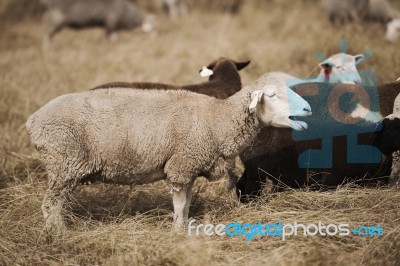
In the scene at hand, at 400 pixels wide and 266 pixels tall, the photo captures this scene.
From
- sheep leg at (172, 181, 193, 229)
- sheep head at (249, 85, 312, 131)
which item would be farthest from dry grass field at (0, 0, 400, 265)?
sheep head at (249, 85, 312, 131)

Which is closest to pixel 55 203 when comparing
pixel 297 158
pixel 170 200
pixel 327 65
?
pixel 170 200

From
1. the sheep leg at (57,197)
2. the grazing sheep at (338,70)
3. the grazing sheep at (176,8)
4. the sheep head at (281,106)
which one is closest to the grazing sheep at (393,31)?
the grazing sheep at (338,70)

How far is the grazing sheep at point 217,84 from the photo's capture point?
5.78m

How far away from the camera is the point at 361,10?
10.1m

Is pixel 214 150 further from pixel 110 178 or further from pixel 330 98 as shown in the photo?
pixel 330 98

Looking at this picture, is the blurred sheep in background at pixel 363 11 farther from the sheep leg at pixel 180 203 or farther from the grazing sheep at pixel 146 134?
the sheep leg at pixel 180 203

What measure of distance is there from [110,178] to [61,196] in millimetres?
397

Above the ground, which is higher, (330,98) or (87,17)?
(87,17)

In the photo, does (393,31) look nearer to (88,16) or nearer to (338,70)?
(338,70)

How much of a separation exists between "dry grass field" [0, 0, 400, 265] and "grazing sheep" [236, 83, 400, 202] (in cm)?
15

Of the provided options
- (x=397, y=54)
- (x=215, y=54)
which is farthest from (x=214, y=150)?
(x=215, y=54)

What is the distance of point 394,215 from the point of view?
398 cm

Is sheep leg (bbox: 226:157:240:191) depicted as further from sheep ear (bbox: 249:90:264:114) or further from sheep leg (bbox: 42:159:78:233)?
sheep leg (bbox: 42:159:78:233)

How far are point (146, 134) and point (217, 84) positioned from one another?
6.53ft
